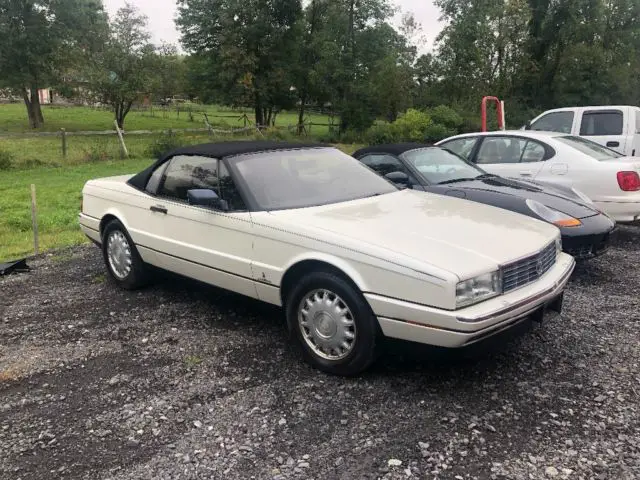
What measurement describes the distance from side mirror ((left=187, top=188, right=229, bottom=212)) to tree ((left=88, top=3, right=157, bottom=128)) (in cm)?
2943

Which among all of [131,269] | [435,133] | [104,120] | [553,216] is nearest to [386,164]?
[553,216]

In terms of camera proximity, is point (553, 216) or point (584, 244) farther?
point (553, 216)

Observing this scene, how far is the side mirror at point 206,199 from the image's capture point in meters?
4.11

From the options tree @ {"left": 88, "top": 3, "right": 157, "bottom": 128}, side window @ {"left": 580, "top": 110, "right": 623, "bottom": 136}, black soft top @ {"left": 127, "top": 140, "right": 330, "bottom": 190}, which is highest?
tree @ {"left": 88, "top": 3, "right": 157, "bottom": 128}

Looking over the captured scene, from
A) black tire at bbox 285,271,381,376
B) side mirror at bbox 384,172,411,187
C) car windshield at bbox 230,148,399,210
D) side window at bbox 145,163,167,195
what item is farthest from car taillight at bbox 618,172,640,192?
side window at bbox 145,163,167,195

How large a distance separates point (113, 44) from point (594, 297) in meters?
32.5

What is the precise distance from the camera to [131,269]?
17.5ft

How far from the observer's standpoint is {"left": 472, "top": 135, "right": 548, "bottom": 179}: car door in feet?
24.9

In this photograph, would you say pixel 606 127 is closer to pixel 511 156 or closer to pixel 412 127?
pixel 511 156

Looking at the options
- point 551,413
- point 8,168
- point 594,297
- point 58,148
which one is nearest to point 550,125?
point 594,297

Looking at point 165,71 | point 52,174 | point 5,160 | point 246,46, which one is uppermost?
point 246,46

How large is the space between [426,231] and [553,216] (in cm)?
244

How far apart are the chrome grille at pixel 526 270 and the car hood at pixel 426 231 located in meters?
0.05

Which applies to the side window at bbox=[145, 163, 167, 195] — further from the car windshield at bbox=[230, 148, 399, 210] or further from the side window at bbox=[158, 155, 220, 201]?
the car windshield at bbox=[230, 148, 399, 210]
